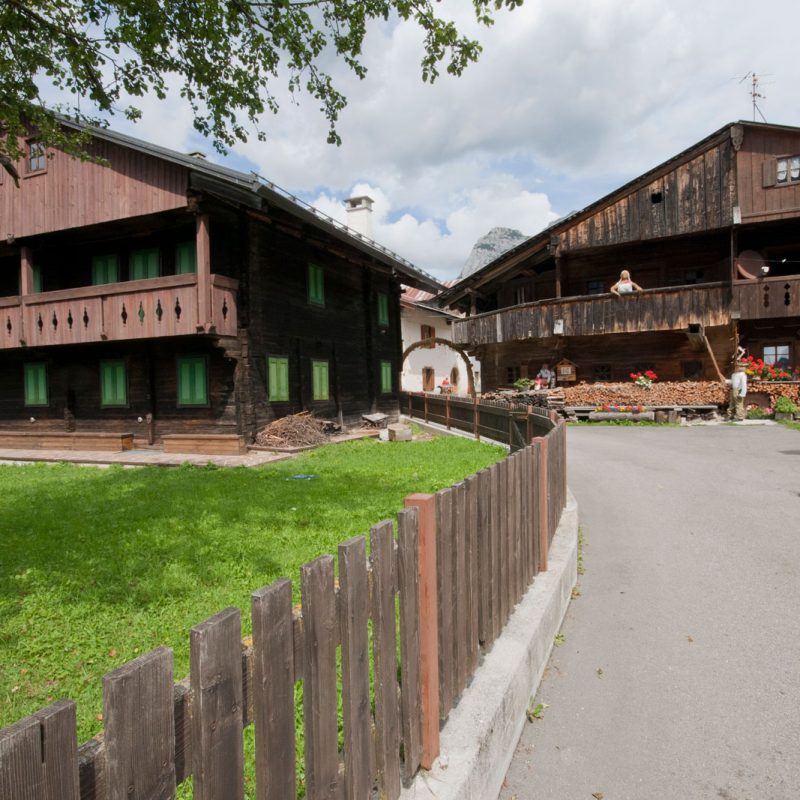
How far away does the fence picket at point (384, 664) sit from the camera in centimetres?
201

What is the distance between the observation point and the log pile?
1986 cm

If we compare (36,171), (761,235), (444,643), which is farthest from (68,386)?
(761,235)

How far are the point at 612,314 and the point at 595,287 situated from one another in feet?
13.4

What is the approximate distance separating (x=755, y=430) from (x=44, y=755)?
1866cm

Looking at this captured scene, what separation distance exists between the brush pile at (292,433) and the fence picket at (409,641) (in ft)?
39.0

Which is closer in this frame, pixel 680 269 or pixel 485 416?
pixel 485 416

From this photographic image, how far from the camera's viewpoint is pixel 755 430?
16.1 metres

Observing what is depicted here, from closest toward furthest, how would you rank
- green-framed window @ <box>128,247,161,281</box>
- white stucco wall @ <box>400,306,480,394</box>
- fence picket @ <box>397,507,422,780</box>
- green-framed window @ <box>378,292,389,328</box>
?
1. fence picket @ <box>397,507,422,780</box>
2. green-framed window @ <box>128,247,161,281</box>
3. green-framed window @ <box>378,292,389,328</box>
4. white stucco wall @ <box>400,306,480,394</box>

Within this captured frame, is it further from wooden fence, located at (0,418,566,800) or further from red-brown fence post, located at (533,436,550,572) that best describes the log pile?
wooden fence, located at (0,418,566,800)

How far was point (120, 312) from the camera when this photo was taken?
13.6m

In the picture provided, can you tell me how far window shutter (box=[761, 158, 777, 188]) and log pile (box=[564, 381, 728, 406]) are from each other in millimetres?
7412

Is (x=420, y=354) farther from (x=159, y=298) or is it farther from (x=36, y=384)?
(x=159, y=298)

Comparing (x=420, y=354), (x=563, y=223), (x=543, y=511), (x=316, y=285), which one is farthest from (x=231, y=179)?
(x=420, y=354)

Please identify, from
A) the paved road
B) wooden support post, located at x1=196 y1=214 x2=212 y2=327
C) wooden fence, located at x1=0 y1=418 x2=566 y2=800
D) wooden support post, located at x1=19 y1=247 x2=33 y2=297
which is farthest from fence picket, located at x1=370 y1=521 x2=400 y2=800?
wooden support post, located at x1=19 y1=247 x2=33 y2=297
